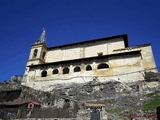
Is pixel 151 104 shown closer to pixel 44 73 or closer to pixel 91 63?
pixel 91 63

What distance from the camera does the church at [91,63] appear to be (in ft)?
82.2

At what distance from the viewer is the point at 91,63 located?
2814 cm

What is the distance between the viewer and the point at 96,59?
92.4ft

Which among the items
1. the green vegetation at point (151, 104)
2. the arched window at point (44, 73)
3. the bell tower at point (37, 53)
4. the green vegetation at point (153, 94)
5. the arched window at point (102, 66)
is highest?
the bell tower at point (37, 53)

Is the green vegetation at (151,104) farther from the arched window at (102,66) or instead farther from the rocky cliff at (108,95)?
the arched window at (102,66)

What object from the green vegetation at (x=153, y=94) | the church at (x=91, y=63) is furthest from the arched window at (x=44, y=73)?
the green vegetation at (x=153, y=94)

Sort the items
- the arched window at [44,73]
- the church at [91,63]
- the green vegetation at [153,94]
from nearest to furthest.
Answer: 1. the green vegetation at [153,94]
2. the church at [91,63]
3. the arched window at [44,73]

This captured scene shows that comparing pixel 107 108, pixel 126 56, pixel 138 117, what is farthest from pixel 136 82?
pixel 138 117

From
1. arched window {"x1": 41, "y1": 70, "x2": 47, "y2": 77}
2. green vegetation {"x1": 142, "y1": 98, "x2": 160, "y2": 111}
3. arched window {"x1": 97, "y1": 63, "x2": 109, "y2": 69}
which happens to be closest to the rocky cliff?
green vegetation {"x1": 142, "y1": 98, "x2": 160, "y2": 111}

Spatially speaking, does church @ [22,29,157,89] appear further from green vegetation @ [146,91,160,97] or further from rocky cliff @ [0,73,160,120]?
green vegetation @ [146,91,160,97]

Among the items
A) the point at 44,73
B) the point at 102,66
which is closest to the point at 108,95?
the point at 102,66

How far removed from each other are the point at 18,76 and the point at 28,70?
6.79 m

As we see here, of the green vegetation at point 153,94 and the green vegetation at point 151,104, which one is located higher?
the green vegetation at point 153,94

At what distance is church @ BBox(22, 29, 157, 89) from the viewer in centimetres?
2505
